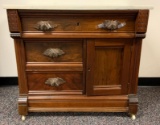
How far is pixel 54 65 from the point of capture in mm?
1226

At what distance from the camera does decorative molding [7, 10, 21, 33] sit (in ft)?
3.50

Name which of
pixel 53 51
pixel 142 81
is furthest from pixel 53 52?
pixel 142 81

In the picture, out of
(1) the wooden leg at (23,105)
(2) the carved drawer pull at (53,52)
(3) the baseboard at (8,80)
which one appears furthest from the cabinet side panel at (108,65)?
(3) the baseboard at (8,80)

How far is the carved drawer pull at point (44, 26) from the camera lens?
3.58ft

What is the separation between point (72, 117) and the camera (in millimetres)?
1356

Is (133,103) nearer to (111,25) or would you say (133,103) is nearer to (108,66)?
(108,66)

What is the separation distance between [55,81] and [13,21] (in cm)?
45

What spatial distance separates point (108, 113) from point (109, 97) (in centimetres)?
18

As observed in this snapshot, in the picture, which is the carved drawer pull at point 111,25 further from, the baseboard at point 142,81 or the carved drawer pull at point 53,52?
the baseboard at point 142,81

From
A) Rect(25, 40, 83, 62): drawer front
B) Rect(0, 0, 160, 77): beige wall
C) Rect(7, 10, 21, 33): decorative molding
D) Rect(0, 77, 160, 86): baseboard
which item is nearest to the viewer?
Rect(7, 10, 21, 33): decorative molding

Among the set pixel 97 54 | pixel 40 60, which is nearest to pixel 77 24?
pixel 97 54

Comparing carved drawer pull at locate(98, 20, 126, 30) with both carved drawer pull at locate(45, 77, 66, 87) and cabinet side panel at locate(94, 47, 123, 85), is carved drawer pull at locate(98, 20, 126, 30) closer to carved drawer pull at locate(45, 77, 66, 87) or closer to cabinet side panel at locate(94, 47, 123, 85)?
cabinet side panel at locate(94, 47, 123, 85)

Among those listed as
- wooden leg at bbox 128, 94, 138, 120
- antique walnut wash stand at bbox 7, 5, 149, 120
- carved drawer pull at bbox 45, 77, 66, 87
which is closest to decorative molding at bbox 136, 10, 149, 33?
antique walnut wash stand at bbox 7, 5, 149, 120

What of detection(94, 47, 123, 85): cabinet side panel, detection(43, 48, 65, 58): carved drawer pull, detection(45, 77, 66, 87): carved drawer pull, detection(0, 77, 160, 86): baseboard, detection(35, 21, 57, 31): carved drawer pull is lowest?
detection(0, 77, 160, 86): baseboard
